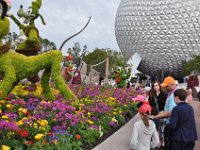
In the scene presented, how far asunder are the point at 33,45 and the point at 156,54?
35.7 meters

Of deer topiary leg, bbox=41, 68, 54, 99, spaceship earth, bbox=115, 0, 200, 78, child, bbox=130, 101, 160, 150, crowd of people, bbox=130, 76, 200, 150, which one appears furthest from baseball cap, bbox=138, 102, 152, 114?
spaceship earth, bbox=115, 0, 200, 78

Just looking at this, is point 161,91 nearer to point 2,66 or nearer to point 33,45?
point 2,66

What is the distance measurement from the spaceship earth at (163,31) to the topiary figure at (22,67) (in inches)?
1458

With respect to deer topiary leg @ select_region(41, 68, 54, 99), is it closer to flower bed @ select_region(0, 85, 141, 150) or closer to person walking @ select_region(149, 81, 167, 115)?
flower bed @ select_region(0, 85, 141, 150)

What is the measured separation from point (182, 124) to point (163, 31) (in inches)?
1626

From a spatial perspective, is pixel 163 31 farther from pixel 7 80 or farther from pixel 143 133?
pixel 143 133

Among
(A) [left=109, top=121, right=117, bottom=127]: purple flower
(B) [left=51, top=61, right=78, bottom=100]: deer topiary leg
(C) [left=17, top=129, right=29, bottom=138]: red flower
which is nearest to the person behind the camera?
(C) [left=17, top=129, right=29, bottom=138]: red flower

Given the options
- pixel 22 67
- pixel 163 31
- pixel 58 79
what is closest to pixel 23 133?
pixel 22 67

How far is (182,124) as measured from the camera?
5.32 meters

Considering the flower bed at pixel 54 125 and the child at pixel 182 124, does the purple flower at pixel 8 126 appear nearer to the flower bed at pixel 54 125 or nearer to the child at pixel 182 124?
the flower bed at pixel 54 125

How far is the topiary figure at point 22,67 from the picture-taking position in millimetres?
8984

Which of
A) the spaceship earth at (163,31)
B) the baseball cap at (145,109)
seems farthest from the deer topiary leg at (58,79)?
the spaceship earth at (163,31)

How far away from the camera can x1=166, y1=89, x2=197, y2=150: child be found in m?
5.29

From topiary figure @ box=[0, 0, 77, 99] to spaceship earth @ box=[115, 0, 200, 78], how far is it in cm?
3704
